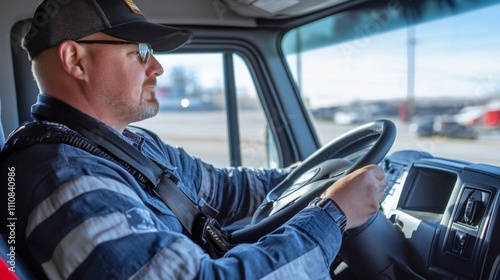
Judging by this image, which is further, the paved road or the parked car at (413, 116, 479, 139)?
the parked car at (413, 116, 479, 139)

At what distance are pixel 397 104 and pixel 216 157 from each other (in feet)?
17.1

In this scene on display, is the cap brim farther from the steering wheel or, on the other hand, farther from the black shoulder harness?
the steering wheel

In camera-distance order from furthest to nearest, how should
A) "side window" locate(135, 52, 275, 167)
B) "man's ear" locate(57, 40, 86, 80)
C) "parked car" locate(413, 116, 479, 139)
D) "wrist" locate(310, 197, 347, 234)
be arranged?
Answer: "parked car" locate(413, 116, 479, 139) → "side window" locate(135, 52, 275, 167) → "man's ear" locate(57, 40, 86, 80) → "wrist" locate(310, 197, 347, 234)

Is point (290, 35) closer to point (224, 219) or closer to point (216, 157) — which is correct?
point (216, 157)

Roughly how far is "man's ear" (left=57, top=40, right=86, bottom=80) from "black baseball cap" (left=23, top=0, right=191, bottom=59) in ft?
0.05

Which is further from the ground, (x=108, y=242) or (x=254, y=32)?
(x=254, y=32)

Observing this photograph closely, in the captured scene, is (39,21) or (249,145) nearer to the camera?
(39,21)

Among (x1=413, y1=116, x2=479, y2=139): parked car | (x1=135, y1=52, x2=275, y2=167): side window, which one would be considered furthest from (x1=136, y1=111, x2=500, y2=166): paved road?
(x1=413, y1=116, x2=479, y2=139): parked car

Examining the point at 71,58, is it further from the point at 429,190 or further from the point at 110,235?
the point at 429,190

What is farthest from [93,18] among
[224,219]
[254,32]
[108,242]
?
[254,32]

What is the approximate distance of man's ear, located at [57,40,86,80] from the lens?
1.37m

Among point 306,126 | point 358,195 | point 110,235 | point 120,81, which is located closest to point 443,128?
point 306,126

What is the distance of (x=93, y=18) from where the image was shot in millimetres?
1399

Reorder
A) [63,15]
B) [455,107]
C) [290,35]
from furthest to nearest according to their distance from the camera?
[455,107], [290,35], [63,15]
